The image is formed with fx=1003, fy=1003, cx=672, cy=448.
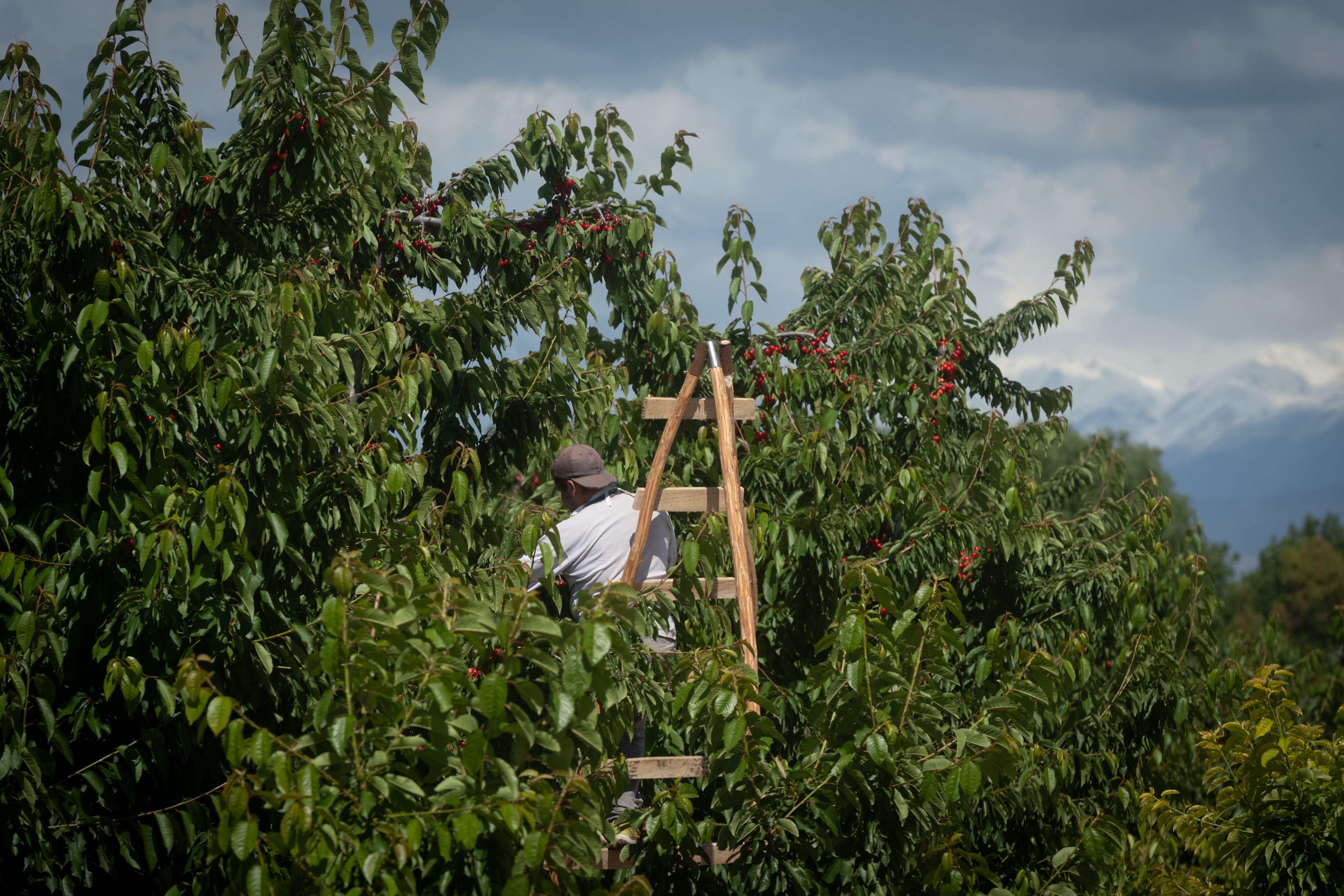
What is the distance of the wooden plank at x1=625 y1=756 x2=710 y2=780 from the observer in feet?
10.8

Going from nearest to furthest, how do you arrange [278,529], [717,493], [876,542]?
1. [278,529]
2. [717,493]
3. [876,542]

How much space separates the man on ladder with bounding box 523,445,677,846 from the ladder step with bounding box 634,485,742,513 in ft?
0.20

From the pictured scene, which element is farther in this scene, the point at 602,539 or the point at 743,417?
the point at 743,417

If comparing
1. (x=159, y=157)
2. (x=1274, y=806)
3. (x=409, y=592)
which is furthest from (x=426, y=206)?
(x=1274, y=806)

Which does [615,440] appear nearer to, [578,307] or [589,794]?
[578,307]

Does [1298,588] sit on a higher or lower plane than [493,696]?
higher

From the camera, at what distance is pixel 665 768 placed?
331 cm

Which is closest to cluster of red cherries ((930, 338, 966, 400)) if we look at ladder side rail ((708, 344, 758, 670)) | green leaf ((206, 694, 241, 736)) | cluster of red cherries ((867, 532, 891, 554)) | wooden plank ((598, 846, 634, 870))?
cluster of red cherries ((867, 532, 891, 554))

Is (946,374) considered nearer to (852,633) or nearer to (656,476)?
(656,476)

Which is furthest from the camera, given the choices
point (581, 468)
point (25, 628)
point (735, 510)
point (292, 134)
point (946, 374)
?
point (946, 374)

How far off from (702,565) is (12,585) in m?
2.06

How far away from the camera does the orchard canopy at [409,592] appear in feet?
7.48

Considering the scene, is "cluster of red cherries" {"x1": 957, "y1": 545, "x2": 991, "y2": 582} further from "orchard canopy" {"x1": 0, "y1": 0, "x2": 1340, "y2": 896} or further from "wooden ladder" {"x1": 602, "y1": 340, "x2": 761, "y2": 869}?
"wooden ladder" {"x1": 602, "y1": 340, "x2": 761, "y2": 869}

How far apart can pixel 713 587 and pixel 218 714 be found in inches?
70.4
